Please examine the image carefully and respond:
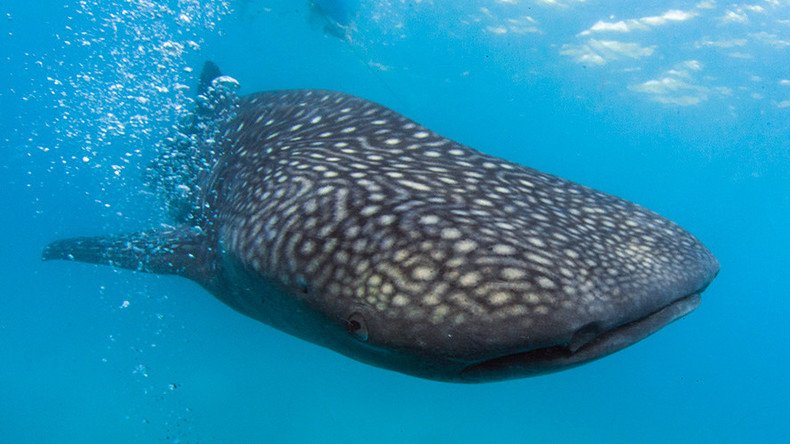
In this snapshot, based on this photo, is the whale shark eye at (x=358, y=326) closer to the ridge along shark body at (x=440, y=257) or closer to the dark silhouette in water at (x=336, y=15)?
the ridge along shark body at (x=440, y=257)

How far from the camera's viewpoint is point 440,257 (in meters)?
2.31

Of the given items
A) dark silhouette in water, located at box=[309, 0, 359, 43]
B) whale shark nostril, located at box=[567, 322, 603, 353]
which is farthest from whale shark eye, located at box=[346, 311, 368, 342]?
dark silhouette in water, located at box=[309, 0, 359, 43]

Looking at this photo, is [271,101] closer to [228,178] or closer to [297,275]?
[228,178]

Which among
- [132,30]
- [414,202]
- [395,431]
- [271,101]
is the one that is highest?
[132,30]

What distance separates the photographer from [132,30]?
2700 cm

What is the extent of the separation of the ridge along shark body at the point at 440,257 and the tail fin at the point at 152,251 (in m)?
0.83

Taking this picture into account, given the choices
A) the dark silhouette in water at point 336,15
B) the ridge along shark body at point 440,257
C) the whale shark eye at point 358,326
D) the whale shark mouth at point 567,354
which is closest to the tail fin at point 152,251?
the ridge along shark body at point 440,257

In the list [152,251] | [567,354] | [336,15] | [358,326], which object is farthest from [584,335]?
[336,15]

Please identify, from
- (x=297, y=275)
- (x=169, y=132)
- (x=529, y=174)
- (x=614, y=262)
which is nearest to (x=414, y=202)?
(x=297, y=275)

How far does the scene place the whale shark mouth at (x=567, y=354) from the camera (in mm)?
2262

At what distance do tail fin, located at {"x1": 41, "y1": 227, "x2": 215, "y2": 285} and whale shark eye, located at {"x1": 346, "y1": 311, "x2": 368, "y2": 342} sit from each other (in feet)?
7.92

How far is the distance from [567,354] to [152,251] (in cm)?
470

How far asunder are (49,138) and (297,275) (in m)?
84.8

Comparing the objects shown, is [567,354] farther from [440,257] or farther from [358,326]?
[358,326]
